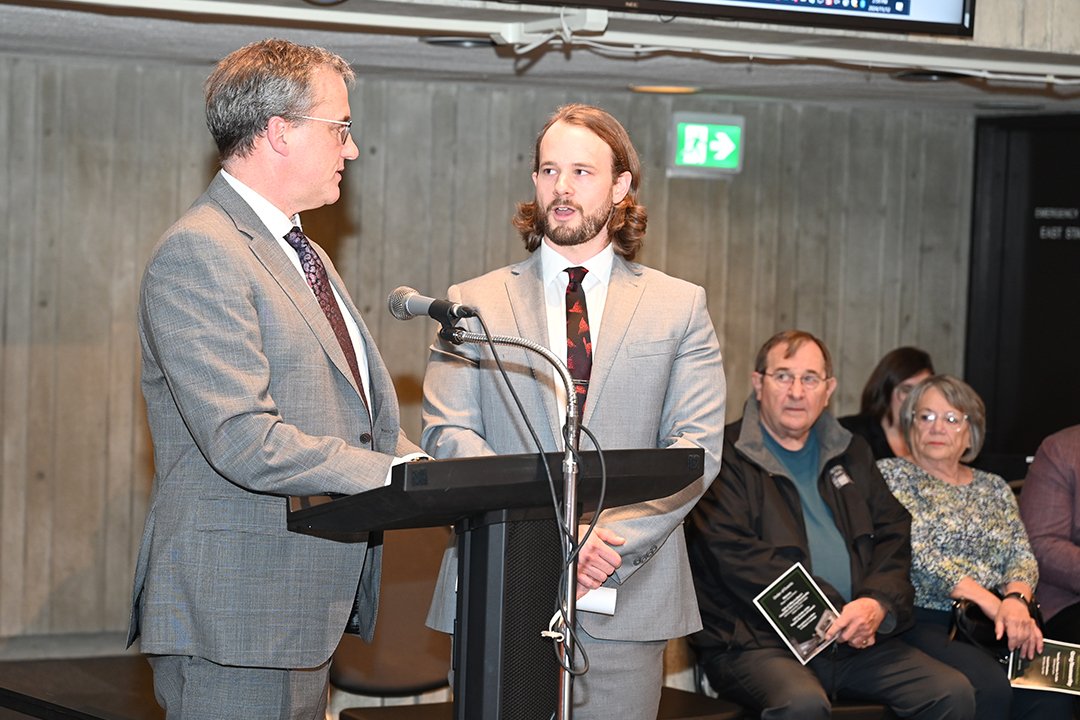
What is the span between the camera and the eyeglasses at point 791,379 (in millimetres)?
4039

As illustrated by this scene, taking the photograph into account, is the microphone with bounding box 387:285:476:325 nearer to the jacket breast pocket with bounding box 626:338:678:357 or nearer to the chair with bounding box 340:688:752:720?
the jacket breast pocket with bounding box 626:338:678:357

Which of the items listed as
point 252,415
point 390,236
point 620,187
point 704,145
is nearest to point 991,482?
point 620,187

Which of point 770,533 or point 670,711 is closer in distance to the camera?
point 670,711

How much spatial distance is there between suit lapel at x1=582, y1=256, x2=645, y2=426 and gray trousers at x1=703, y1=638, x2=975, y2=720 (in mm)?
1306

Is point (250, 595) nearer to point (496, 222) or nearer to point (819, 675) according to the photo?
point (819, 675)

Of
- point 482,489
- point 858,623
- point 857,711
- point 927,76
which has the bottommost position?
point 857,711

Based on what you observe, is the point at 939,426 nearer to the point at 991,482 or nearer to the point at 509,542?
the point at 991,482

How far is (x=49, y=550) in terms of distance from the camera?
5.16 metres

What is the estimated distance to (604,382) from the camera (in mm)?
2689

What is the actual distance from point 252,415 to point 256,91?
57 centimetres

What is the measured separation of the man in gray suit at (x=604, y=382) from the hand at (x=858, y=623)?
3.34ft

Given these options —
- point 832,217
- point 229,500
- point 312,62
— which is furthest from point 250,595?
point 832,217

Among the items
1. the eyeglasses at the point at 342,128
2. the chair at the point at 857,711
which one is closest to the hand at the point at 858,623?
the chair at the point at 857,711

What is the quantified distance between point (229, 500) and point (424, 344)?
137 inches
